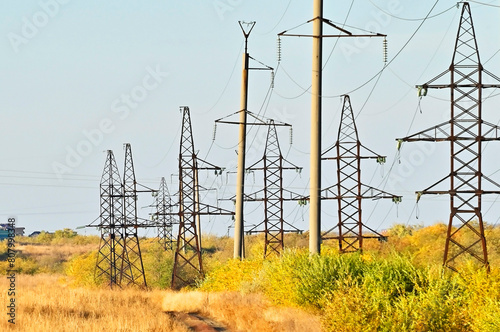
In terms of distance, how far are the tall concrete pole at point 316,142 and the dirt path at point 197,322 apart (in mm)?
4494

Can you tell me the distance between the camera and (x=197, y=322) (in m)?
30.7

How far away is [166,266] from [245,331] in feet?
178

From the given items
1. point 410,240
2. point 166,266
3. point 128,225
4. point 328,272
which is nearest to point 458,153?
point 328,272

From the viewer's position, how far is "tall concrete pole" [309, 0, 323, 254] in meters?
31.7

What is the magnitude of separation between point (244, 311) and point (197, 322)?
162 cm

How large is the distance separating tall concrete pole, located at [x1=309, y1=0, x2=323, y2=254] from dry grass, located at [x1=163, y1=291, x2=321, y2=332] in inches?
120

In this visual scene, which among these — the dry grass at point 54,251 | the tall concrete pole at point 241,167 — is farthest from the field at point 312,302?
the dry grass at point 54,251

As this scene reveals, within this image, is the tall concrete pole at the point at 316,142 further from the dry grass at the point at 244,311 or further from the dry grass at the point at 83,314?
the dry grass at the point at 83,314

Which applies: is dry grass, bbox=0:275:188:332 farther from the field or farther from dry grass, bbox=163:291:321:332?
dry grass, bbox=163:291:321:332

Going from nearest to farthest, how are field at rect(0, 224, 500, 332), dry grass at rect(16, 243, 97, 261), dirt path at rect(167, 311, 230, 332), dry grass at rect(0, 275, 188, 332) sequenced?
field at rect(0, 224, 500, 332), dry grass at rect(0, 275, 188, 332), dirt path at rect(167, 311, 230, 332), dry grass at rect(16, 243, 97, 261)

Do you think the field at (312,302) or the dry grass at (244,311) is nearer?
the field at (312,302)

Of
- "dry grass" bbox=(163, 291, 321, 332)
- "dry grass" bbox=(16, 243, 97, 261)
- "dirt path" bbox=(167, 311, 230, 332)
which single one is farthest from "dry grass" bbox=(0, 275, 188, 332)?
"dry grass" bbox=(16, 243, 97, 261)

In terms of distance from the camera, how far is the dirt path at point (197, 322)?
28619 mm

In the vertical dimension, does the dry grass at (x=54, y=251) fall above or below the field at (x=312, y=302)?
above
